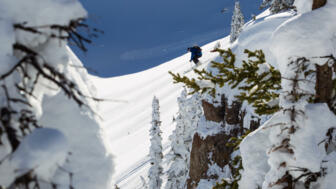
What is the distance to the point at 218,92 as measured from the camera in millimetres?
18812

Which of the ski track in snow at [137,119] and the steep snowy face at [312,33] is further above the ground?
the ski track in snow at [137,119]

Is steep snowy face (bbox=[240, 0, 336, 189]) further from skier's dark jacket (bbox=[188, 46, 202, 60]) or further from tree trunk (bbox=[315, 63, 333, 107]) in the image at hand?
skier's dark jacket (bbox=[188, 46, 202, 60])

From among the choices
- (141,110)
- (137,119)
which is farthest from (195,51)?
(141,110)

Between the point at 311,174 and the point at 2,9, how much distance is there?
5225mm

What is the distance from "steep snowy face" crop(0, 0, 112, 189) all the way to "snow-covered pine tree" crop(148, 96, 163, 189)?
29.6 m

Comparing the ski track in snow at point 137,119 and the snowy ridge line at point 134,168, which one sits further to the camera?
the ski track in snow at point 137,119

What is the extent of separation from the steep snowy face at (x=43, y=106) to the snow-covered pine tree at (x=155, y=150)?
29.6m

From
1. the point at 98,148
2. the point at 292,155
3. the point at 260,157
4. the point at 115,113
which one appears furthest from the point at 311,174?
the point at 115,113

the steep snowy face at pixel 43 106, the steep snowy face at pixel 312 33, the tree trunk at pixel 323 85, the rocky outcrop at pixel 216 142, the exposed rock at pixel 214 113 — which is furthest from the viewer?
the exposed rock at pixel 214 113

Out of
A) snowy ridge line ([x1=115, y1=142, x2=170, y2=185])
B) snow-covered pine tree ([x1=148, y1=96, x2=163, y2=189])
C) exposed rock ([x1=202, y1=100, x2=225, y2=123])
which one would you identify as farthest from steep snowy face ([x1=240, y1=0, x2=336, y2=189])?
snowy ridge line ([x1=115, y1=142, x2=170, y2=185])

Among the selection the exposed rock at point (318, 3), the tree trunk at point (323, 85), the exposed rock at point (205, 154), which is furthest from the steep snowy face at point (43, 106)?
the exposed rock at point (205, 154)

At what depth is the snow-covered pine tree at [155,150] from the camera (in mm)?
32938

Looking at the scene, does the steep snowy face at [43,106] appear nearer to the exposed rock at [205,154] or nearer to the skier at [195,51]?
the exposed rock at [205,154]

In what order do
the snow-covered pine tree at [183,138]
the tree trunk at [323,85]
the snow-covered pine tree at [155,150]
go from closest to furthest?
the tree trunk at [323,85] < the snow-covered pine tree at [183,138] < the snow-covered pine tree at [155,150]
